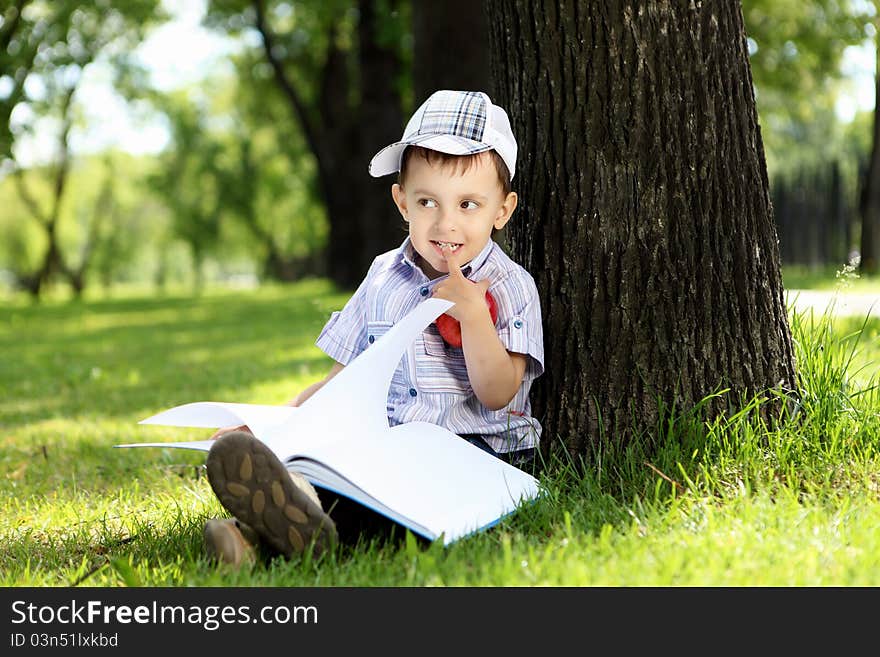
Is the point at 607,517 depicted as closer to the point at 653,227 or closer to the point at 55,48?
the point at 653,227

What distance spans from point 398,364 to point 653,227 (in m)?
0.96

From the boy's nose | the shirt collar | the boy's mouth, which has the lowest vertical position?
the shirt collar

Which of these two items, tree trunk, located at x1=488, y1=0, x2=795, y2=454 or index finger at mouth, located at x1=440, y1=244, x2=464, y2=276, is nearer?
index finger at mouth, located at x1=440, y1=244, x2=464, y2=276

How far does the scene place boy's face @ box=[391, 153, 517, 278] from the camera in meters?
2.96

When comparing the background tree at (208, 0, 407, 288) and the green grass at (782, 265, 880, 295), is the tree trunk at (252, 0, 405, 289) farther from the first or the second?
the green grass at (782, 265, 880, 295)

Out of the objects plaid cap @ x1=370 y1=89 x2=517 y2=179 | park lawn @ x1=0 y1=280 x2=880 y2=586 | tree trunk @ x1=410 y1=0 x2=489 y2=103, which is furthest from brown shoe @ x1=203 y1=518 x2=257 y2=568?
tree trunk @ x1=410 y1=0 x2=489 y2=103

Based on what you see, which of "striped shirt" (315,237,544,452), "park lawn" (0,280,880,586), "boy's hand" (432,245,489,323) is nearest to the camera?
"park lawn" (0,280,880,586)

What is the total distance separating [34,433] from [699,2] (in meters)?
4.08

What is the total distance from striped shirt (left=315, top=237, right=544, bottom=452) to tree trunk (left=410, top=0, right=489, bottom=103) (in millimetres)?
6919

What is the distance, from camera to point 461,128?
2957mm

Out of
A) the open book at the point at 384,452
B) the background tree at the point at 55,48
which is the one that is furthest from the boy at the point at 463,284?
the background tree at the point at 55,48

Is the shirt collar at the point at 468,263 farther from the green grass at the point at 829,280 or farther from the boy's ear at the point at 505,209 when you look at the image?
the green grass at the point at 829,280

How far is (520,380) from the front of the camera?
3.04 metres

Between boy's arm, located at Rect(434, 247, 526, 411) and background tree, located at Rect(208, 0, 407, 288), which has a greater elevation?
background tree, located at Rect(208, 0, 407, 288)
